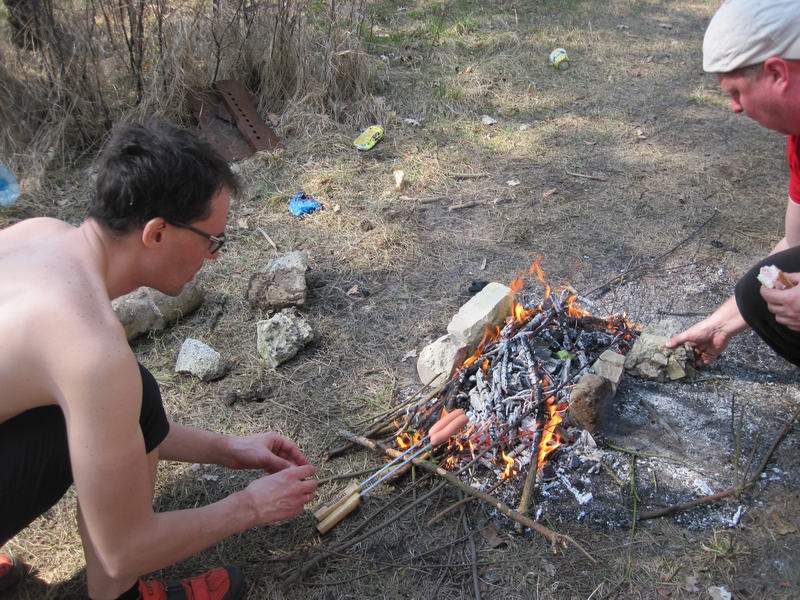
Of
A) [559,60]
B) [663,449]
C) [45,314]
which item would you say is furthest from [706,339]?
[559,60]

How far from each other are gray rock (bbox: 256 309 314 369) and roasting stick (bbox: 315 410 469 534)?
3.09ft

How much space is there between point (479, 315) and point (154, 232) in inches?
68.4

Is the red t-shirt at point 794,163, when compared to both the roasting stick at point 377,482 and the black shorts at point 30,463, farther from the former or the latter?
the black shorts at point 30,463

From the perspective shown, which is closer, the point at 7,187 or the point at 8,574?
the point at 8,574

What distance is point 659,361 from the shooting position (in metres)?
2.97

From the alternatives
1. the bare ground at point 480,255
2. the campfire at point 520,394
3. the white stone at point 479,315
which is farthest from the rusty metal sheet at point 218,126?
the campfire at point 520,394

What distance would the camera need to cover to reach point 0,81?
486 cm

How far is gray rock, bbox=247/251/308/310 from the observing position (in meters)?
3.59

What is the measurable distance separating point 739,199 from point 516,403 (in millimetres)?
2806

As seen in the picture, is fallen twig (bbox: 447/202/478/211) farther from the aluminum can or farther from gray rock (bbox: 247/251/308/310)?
the aluminum can

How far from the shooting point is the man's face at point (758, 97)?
2213mm

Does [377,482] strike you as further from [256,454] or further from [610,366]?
[610,366]

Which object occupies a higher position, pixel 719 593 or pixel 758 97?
pixel 758 97

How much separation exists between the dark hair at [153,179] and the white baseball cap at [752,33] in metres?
1.82
